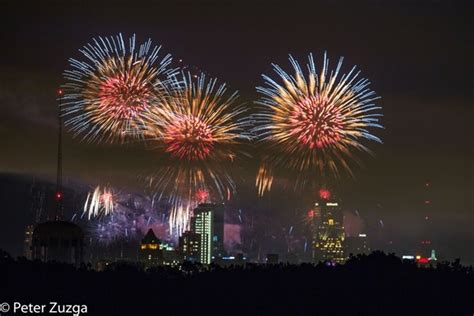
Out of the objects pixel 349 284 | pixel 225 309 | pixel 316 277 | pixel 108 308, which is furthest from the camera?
pixel 316 277

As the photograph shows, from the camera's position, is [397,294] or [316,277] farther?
[316,277]

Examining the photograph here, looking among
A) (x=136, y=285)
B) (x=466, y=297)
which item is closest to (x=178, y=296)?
(x=136, y=285)

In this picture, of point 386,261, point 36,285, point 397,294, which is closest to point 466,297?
point 397,294

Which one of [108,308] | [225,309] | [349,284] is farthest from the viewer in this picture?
[349,284]

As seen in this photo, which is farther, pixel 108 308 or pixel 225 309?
pixel 225 309

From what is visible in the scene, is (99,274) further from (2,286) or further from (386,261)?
(386,261)

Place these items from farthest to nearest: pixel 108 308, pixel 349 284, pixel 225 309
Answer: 1. pixel 349 284
2. pixel 225 309
3. pixel 108 308

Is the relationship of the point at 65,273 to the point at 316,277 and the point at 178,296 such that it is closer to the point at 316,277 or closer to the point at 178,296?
the point at 178,296

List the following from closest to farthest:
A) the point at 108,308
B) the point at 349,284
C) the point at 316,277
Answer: the point at 108,308 → the point at 349,284 → the point at 316,277

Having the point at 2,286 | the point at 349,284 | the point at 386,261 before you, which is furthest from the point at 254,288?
the point at 2,286
